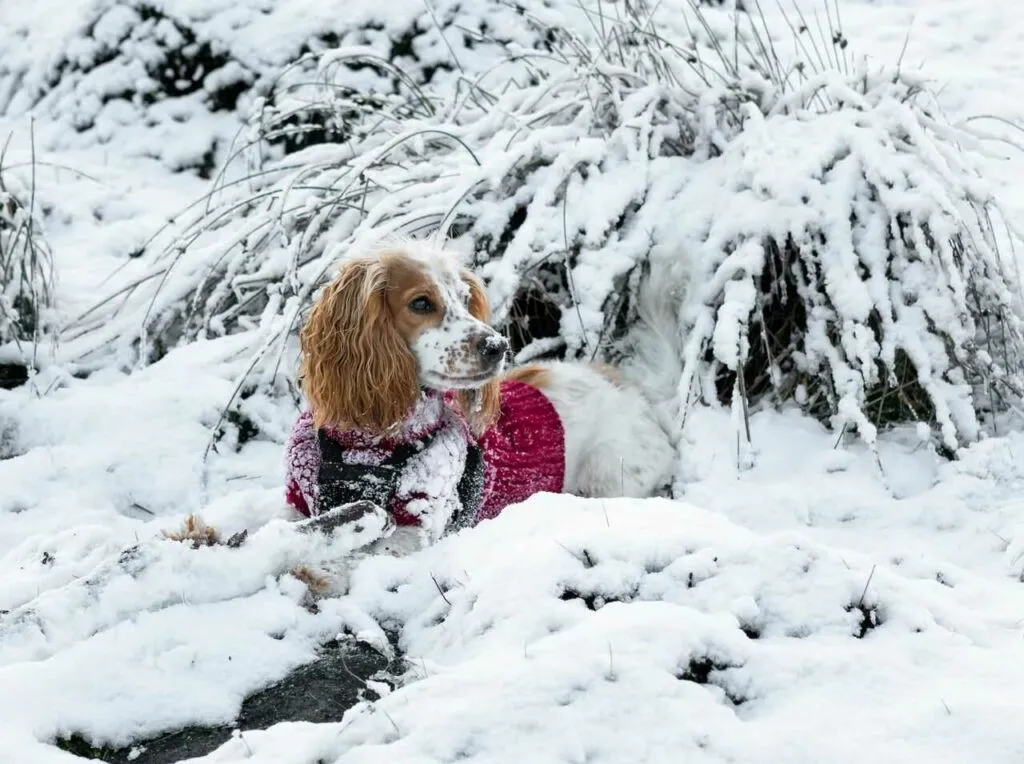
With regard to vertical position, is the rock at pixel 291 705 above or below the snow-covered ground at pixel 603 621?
below

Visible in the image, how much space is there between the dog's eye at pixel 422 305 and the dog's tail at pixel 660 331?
3.99 feet

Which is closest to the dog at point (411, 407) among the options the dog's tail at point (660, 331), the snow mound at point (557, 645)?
the snow mound at point (557, 645)

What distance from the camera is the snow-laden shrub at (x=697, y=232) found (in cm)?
371

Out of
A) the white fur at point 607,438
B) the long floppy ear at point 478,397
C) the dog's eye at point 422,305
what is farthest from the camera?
the white fur at point 607,438

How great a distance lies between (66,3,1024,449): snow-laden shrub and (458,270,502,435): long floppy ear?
48 centimetres

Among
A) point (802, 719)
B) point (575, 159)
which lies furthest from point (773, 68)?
point (802, 719)

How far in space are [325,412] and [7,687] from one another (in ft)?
4.82

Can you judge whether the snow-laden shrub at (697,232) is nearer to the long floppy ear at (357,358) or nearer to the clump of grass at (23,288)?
the clump of grass at (23,288)

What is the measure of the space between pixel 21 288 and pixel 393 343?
244cm

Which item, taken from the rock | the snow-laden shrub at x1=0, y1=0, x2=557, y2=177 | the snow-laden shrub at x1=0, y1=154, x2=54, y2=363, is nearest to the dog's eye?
the rock

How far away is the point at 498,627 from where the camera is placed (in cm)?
204

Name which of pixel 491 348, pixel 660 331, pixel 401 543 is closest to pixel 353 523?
pixel 401 543

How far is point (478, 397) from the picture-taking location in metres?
3.43

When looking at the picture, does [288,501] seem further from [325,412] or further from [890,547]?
[890,547]
